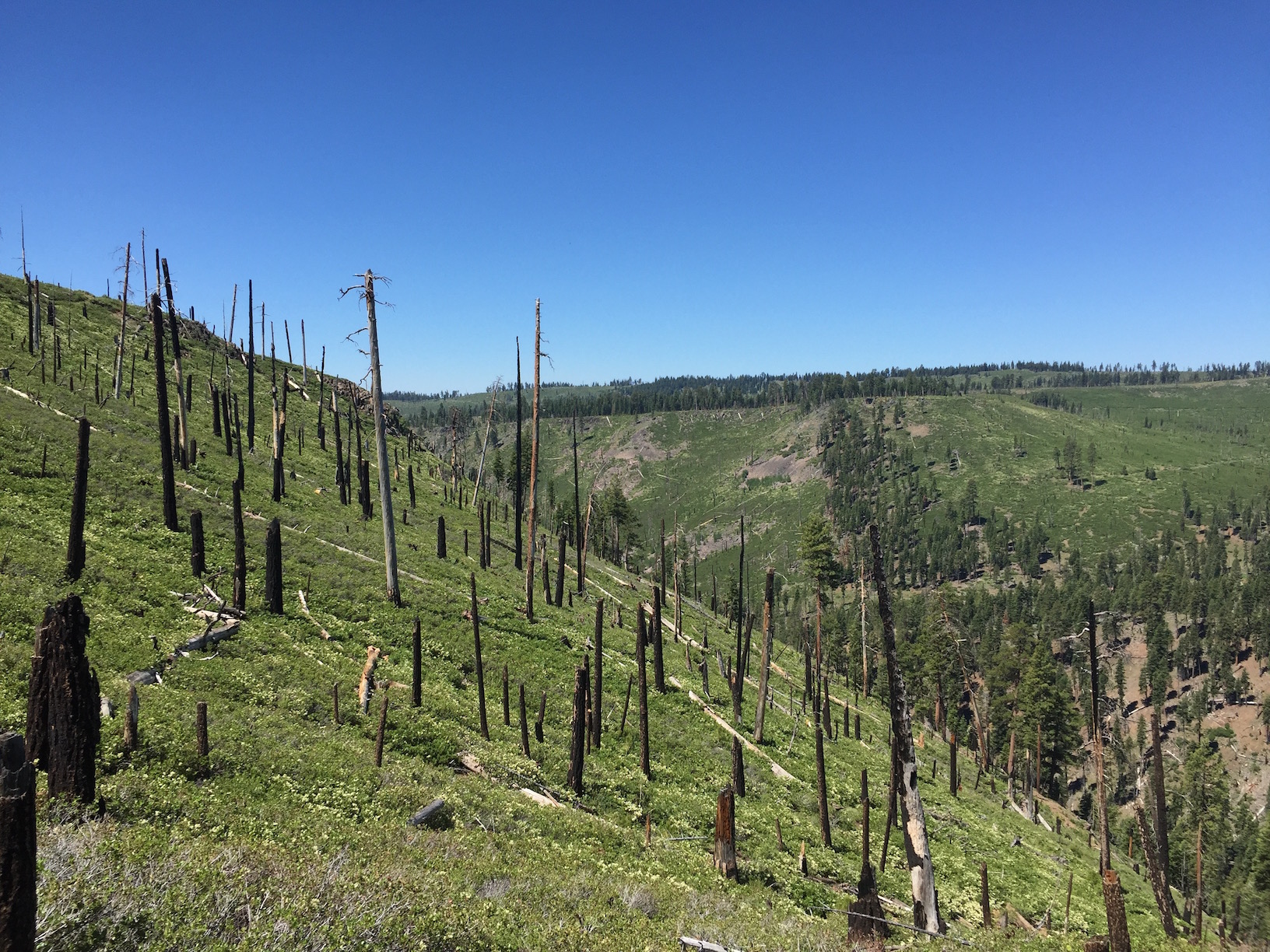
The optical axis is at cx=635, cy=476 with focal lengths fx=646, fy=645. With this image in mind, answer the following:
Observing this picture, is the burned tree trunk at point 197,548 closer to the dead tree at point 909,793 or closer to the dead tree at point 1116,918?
the dead tree at point 909,793

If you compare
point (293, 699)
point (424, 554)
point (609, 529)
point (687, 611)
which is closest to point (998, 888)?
point (293, 699)

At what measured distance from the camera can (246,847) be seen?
9844 mm

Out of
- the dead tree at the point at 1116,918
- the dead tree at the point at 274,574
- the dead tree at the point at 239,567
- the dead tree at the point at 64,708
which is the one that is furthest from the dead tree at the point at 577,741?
the dead tree at the point at 1116,918

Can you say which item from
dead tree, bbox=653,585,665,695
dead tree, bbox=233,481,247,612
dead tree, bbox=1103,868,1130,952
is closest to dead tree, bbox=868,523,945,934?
dead tree, bbox=1103,868,1130,952

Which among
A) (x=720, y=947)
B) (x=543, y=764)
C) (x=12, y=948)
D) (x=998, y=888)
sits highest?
(x=12, y=948)

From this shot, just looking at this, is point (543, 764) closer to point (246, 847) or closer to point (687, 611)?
point (246, 847)

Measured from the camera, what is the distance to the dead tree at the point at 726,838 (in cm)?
1759

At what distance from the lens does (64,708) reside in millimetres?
11320

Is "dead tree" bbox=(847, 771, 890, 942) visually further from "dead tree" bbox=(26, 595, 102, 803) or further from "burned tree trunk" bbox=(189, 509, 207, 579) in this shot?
"burned tree trunk" bbox=(189, 509, 207, 579)

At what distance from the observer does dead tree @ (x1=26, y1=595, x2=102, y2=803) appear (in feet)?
35.8

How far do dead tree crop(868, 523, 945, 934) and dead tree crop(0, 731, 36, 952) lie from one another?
1463cm

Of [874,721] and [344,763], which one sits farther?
[874,721]

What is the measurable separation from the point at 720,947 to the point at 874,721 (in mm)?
46826

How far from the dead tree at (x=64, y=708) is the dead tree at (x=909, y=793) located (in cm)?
1584
